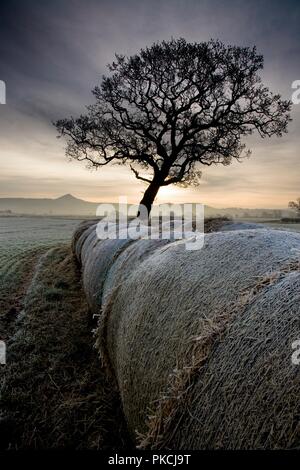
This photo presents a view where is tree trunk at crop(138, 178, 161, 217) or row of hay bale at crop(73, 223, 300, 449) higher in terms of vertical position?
tree trunk at crop(138, 178, 161, 217)

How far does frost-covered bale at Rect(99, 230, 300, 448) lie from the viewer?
5.78 feet

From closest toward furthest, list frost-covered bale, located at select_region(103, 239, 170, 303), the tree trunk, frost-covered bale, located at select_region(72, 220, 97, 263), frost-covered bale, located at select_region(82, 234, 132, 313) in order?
frost-covered bale, located at select_region(103, 239, 170, 303)
frost-covered bale, located at select_region(82, 234, 132, 313)
frost-covered bale, located at select_region(72, 220, 97, 263)
the tree trunk

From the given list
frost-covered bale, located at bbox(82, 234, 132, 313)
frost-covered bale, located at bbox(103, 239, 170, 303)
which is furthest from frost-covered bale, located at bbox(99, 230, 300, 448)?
frost-covered bale, located at bbox(82, 234, 132, 313)

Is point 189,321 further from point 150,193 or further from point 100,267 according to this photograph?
point 150,193

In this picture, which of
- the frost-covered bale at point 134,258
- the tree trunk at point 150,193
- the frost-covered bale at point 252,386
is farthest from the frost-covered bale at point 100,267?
the tree trunk at point 150,193

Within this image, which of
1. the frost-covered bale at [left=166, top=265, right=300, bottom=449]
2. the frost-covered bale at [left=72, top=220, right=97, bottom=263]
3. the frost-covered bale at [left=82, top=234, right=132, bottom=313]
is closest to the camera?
the frost-covered bale at [left=166, top=265, right=300, bottom=449]

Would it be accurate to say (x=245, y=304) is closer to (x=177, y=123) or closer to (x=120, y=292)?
(x=120, y=292)

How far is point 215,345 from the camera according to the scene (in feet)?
6.26

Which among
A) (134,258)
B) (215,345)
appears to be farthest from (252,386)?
(134,258)

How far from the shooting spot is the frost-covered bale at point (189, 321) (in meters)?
1.76

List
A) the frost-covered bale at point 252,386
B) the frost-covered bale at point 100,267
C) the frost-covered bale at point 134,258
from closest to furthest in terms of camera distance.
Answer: the frost-covered bale at point 252,386 < the frost-covered bale at point 134,258 < the frost-covered bale at point 100,267

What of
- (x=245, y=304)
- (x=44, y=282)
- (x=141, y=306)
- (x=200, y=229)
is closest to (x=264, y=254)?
(x=245, y=304)

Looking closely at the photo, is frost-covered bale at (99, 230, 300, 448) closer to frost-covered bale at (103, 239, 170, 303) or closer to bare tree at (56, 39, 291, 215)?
frost-covered bale at (103, 239, 170, 303)

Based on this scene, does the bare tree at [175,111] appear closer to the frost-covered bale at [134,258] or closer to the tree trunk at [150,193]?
the tree trunk at [150,193]
